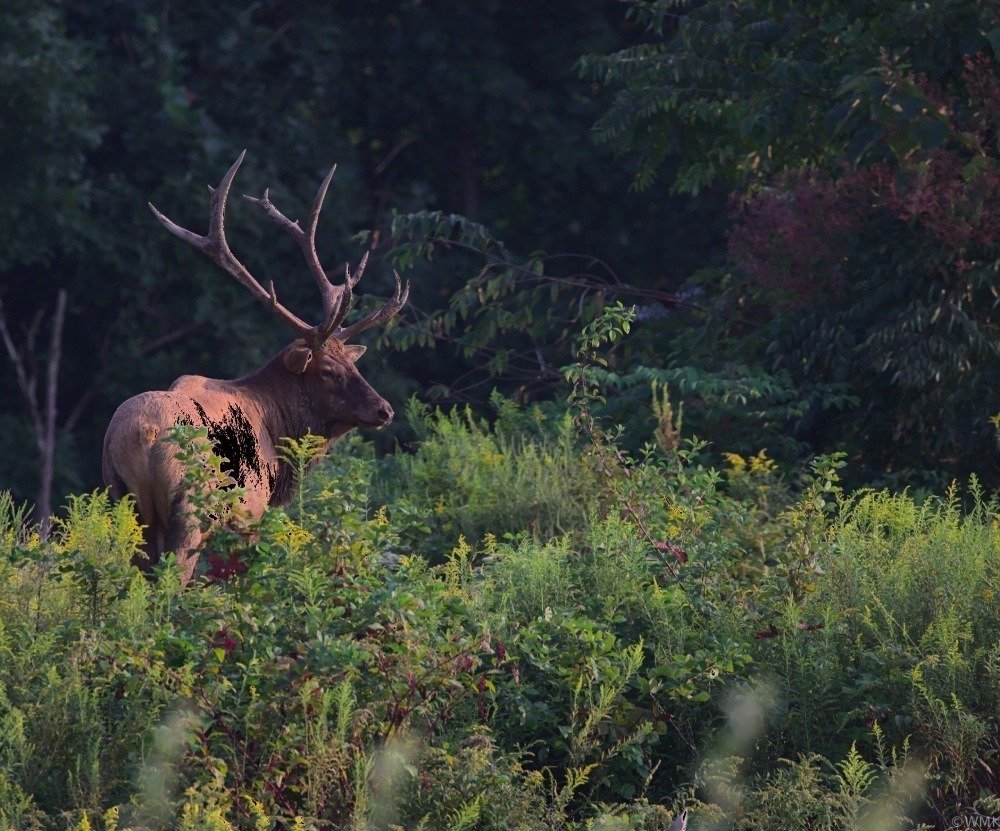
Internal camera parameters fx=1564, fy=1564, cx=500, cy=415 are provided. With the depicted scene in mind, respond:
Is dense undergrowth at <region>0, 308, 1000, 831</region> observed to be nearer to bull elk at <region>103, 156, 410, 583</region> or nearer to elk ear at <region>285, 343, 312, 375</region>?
bull elk at <region>103, 156, 410, 583</region>

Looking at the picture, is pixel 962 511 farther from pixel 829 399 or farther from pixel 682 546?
pixel 682 546

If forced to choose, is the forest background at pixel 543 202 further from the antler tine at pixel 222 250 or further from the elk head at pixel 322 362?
the antler tine at pixel 222 250

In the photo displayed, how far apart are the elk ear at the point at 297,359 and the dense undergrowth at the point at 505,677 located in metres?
1.30

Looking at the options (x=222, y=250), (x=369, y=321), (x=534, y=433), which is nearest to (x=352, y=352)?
(x=369, y=321)

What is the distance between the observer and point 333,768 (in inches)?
179

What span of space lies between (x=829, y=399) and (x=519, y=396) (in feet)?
9.11

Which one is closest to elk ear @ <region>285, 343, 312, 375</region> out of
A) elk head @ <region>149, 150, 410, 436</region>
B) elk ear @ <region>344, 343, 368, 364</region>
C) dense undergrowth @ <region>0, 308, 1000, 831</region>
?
elk head @ <region>149, 150, 410, 436</region>

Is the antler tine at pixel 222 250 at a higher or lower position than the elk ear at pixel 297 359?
higher

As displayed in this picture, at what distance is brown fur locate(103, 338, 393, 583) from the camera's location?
6020mm

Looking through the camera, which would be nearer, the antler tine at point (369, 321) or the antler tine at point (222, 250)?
the antler tine at point (222, 250)

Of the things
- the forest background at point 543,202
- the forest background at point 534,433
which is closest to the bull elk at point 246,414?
the forest background at point 534,433

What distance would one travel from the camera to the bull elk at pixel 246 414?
19.8 ft

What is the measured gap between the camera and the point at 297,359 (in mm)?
7348

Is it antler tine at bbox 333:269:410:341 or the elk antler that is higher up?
the elk antler
